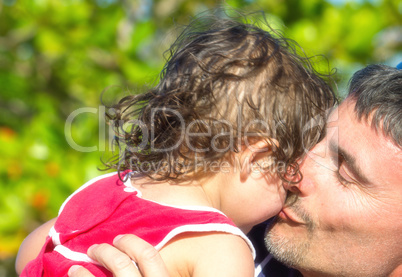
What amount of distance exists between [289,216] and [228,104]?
539 mm

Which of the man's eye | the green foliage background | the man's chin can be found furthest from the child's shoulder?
the green foliage background

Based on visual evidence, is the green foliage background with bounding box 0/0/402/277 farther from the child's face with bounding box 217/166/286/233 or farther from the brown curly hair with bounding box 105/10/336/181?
the child's face with bounding box 217/166/286/233

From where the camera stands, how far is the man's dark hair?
2.03 meters

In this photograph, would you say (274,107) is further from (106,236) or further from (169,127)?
(106,236)

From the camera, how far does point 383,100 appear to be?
6.85ft

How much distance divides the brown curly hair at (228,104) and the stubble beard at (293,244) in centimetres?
13

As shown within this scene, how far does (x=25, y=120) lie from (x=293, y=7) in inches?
112

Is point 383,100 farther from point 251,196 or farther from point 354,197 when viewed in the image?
point 251,196

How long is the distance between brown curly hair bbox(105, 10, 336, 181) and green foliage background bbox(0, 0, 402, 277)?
1.46 metres

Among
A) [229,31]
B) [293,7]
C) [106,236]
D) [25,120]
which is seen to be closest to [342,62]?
[293,7]

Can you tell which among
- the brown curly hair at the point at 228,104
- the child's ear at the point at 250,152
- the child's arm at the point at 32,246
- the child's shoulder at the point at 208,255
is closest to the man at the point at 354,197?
the brown curly hair at the point at 228,104

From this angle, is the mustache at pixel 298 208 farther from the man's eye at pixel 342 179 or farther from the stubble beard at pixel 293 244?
the man's eye at pixel 342 179

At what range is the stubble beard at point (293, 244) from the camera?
2.14 metres

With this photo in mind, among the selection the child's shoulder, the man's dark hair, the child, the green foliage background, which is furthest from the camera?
the green foliage background
